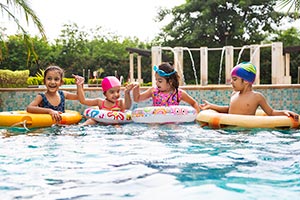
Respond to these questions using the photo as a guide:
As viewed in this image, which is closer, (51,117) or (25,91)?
(51,117)

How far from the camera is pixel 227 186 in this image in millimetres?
2492

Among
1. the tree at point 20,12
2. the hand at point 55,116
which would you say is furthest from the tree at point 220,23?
the hand at point 55,116

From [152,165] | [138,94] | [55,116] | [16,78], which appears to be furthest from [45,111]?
[16,78]

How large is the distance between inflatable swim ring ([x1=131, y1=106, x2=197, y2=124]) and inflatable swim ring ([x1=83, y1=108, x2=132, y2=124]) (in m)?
0.26

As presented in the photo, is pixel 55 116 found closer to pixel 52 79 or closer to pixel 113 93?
pixel 52 79

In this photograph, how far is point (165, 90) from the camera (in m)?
6.73

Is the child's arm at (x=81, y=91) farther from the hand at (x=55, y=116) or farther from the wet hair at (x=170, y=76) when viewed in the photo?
the wet hair at (x=170, y=76)

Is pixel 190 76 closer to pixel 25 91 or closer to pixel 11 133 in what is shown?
pixel 25 91

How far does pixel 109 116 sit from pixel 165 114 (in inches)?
32.7

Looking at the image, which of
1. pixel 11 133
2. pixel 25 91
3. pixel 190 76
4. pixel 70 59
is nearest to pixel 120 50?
pixel 70 59

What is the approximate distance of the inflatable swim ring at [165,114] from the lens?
20.3 feet

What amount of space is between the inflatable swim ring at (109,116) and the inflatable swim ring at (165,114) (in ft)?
0.87

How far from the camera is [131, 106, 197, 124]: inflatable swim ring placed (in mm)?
6180

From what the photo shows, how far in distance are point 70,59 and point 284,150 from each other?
34.5m
